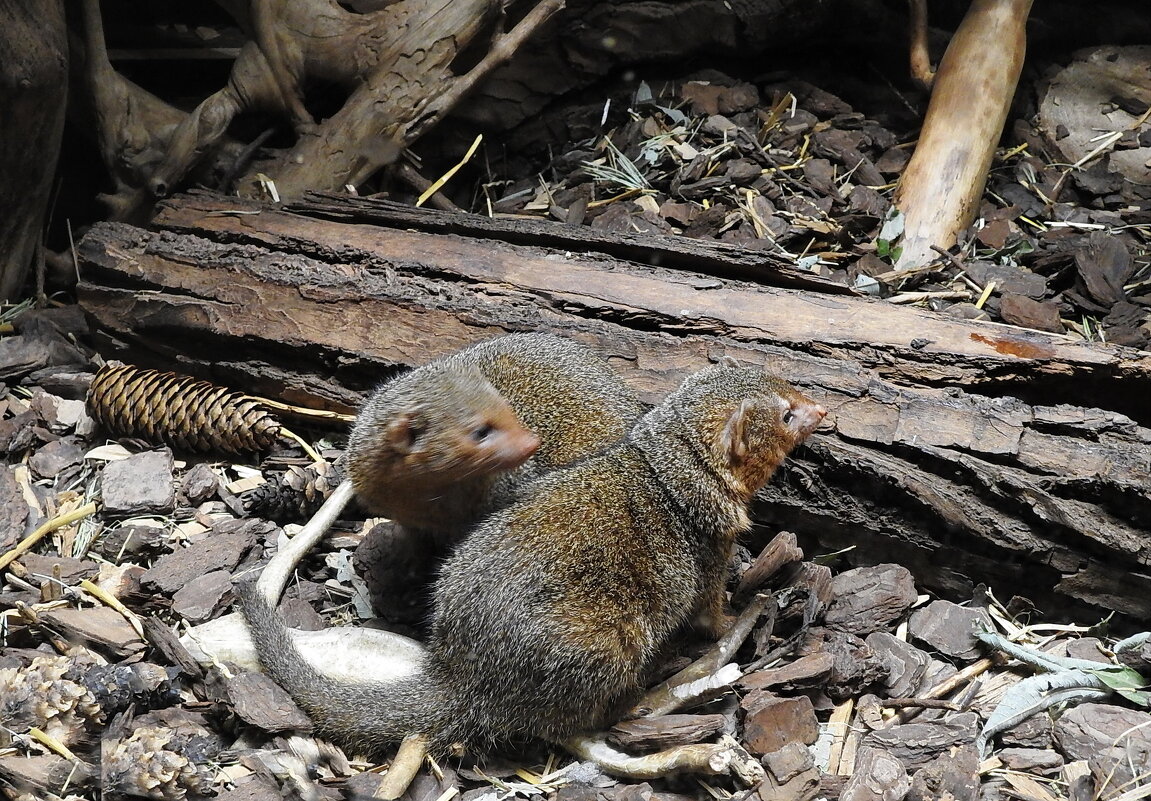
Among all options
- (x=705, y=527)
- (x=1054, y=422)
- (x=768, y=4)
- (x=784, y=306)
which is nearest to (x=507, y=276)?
(x=784, y=306)

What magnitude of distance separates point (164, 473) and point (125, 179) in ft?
7.61

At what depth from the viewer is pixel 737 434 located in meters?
3.88

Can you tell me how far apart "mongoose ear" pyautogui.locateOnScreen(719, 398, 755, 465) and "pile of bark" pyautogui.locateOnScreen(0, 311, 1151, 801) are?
512 millimetres

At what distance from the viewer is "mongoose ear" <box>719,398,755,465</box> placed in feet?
12.7

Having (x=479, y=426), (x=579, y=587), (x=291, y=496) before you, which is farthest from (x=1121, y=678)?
(x=291, y=496)

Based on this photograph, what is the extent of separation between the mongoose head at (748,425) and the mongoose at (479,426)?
50 cm

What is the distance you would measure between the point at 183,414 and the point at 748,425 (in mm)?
2913

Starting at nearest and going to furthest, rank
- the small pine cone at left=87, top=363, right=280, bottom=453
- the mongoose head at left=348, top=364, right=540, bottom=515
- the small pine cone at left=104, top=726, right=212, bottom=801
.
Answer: the small pine cone at left=104, top=726, right=212, bottom=801, the mongoose head at left=348, top=364, right=540, bottom=515, the small pine cone at left=87, top=363, right=280, bottom=453

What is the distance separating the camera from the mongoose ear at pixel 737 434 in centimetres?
386

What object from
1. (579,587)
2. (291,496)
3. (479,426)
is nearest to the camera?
(579,587)

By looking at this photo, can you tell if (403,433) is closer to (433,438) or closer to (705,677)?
(433,438)

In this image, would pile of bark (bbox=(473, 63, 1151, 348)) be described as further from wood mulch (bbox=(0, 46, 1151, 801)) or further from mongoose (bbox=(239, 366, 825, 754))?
mongoose (bbox=(239, 366, 825, 754))

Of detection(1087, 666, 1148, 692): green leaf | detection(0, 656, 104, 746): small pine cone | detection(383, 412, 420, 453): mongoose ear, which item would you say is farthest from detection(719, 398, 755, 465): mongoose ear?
detection(0, 656, 104, 746): small pine cone

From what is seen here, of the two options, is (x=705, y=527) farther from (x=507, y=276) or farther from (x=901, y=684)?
(x=507, y=276)
